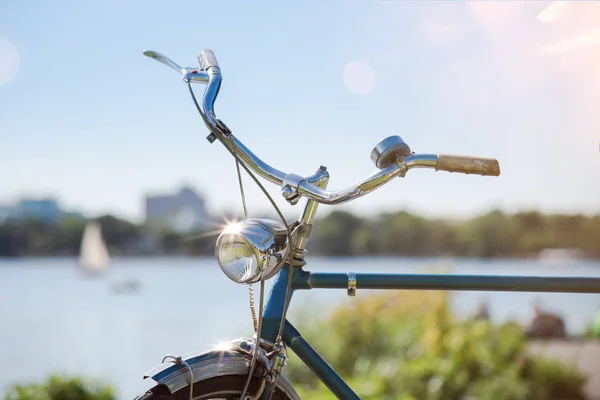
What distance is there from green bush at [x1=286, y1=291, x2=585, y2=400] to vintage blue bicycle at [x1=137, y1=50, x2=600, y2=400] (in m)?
2.38

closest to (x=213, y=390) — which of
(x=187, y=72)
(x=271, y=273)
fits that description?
(x=271, y=273)

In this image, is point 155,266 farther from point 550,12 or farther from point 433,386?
point 550,12

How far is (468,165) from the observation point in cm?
109

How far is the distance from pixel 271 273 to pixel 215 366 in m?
0.21

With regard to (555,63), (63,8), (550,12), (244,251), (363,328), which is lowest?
(244,251)

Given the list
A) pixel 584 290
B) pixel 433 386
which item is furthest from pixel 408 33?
pixel 584 290

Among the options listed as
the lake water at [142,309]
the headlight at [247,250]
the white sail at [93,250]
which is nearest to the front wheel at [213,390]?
the headlight at [247,250]

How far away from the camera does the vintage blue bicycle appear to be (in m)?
1.07

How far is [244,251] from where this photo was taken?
Answer: 1.08m

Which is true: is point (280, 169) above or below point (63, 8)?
below

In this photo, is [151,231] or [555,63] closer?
[555,63]

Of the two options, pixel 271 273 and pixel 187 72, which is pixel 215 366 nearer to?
pixel 271 273

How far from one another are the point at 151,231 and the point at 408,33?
715 cm

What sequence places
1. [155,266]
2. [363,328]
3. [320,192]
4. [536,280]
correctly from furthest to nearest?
1. [155,266]
2. [363,328]
3. [536,280]
4. [320,192]
